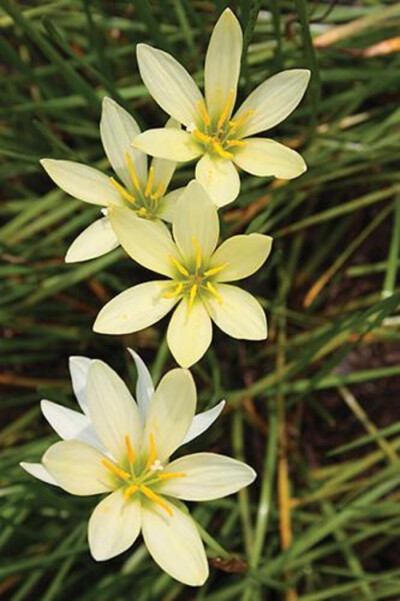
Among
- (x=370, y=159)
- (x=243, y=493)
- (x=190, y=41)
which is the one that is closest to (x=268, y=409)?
(x=243, y=493)

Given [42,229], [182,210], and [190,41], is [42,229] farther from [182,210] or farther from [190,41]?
[182,210]

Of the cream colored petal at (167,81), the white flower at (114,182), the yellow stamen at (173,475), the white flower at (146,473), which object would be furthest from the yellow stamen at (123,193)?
the yellow stamen at (173,475)

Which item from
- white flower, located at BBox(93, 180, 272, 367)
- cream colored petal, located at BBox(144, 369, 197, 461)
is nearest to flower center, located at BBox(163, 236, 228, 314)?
white flower, located at BBox(93, 180, 272, 367)

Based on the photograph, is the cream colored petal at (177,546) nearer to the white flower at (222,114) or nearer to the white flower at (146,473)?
the white flower at (146,473)

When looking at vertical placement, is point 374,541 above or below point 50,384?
below

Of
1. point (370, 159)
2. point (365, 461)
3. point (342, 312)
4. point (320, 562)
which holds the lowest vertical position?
point (320, 562)

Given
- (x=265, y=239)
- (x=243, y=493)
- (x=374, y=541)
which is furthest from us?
(x=374, y=541)

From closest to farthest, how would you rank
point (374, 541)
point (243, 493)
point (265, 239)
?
1. point (265, 239)
2. point (243, 493)
3. point (374, 541)
